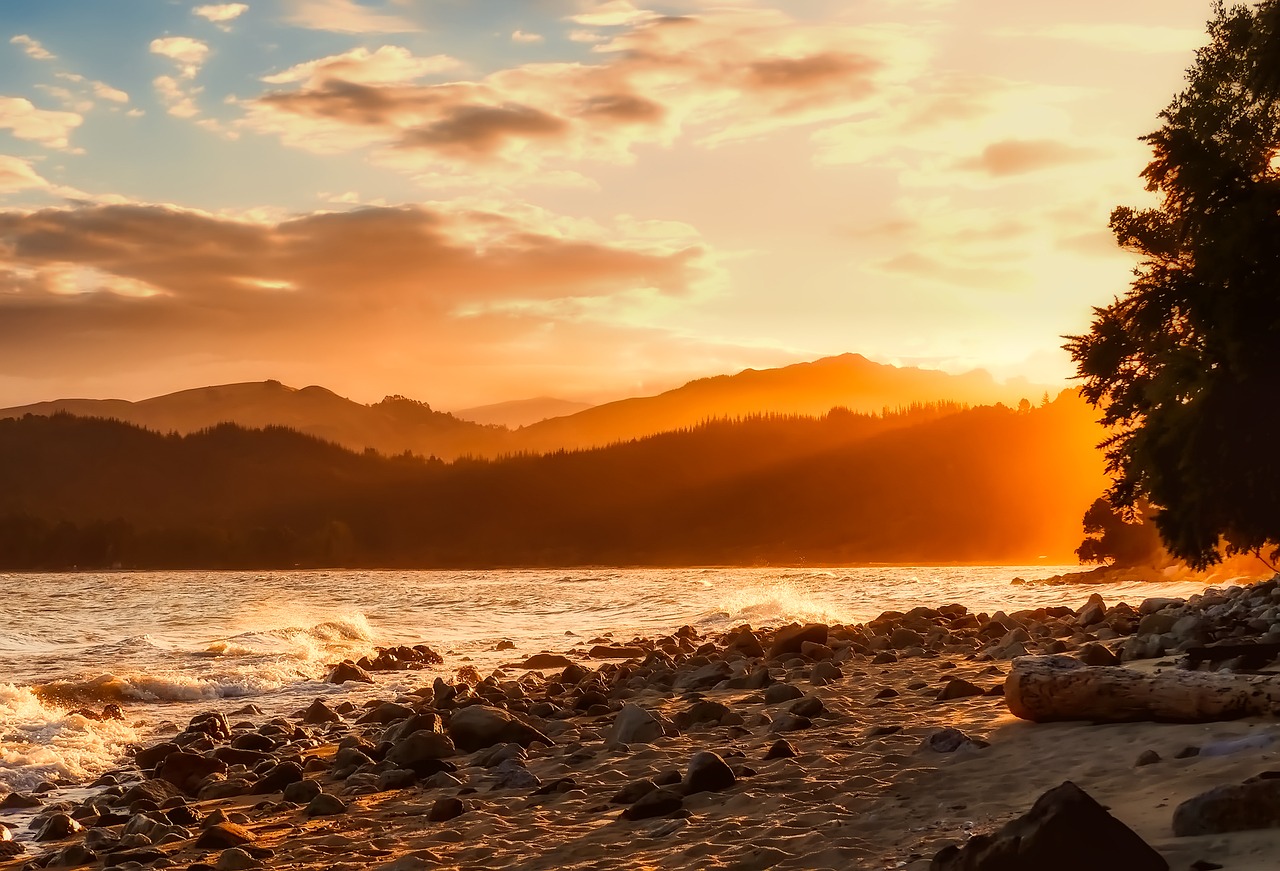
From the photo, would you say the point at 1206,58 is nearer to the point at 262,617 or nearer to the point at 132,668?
the point at 132,668

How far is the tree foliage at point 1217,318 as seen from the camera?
19.8 m

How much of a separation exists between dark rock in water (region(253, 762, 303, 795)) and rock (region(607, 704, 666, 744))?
302cm

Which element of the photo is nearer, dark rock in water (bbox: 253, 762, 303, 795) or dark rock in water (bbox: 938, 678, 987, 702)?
dark rock in water (bbox: 253, 762, 303, 795)

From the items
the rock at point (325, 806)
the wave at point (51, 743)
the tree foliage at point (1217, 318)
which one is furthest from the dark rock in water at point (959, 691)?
the tree foliage at point (1217, 318)

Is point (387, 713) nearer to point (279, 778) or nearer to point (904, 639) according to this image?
point (279, 778)

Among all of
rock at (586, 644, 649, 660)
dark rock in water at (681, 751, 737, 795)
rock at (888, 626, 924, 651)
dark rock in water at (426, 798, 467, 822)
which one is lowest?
rock at (586, 644, 649, 660)

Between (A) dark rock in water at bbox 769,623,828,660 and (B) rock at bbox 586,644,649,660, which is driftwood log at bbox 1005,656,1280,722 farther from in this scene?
(B) rock at bbox 586,644,649,660

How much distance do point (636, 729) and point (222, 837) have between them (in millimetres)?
3994

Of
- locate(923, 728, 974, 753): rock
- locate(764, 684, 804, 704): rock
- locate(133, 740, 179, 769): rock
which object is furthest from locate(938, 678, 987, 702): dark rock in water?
locate(133, 740, 179, 769): rock

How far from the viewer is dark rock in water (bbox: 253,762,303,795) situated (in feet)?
35.6

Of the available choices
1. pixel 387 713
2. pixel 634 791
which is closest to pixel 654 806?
pixel 634 791

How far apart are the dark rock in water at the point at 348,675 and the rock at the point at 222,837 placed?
12.7 m

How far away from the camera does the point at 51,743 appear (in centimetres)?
1402

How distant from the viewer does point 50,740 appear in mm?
14258
